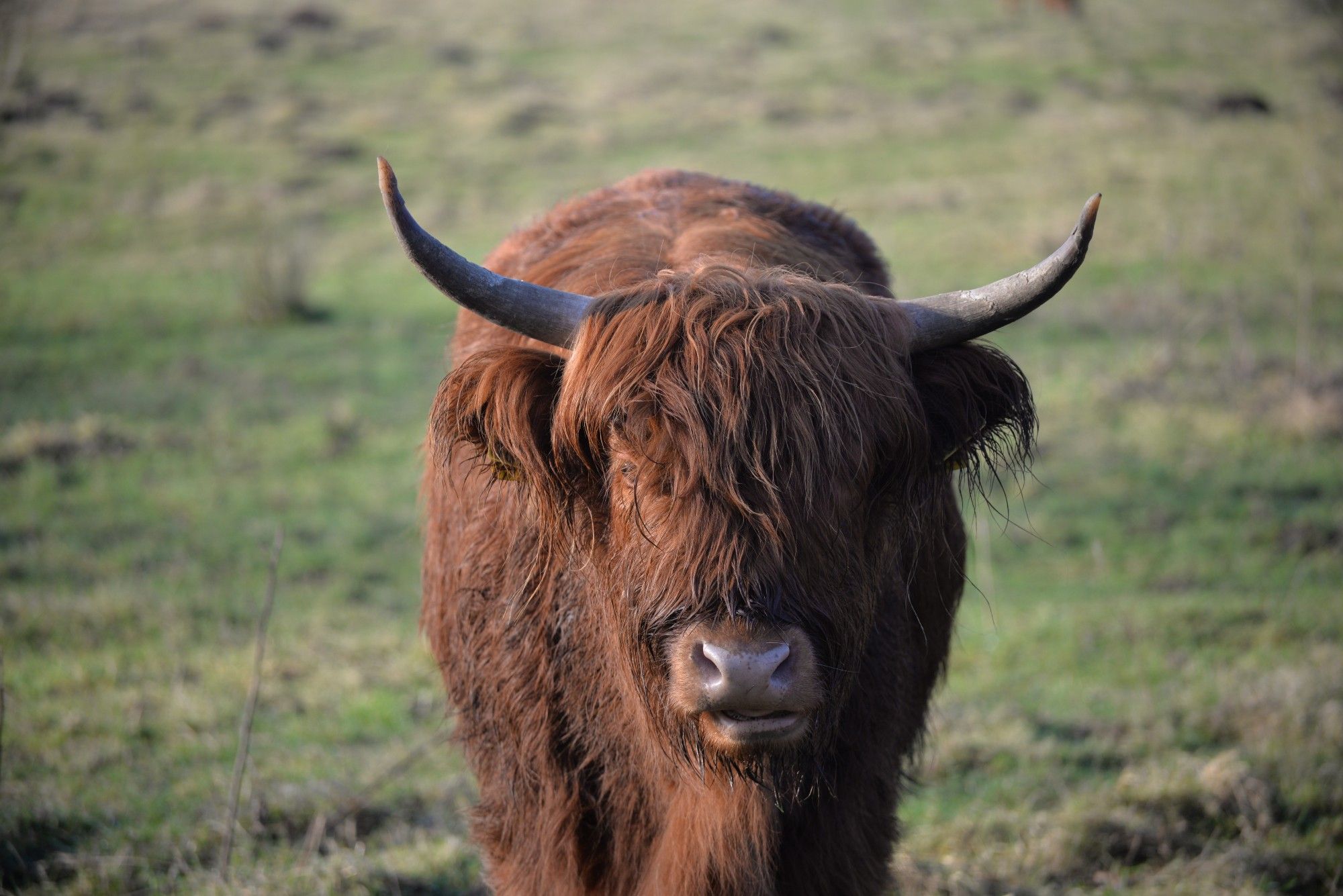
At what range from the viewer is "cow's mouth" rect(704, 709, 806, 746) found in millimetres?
2252

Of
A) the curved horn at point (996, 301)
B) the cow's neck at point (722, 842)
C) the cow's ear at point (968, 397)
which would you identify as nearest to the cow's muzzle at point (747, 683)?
the cow's neck at point (722, 842)

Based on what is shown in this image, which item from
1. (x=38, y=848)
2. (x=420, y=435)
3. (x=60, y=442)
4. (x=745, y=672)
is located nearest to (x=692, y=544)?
(x=745, y=672)

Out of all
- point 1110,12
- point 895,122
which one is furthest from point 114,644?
point 1110,12

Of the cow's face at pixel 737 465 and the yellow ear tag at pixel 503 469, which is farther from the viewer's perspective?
the yellow ear tag at pixel 503 469

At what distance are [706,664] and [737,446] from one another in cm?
48

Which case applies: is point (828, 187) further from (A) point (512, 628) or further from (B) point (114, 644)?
(A) point (512, 628)

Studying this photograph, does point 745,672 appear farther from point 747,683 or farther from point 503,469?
point 503,469

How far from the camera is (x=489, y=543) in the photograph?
3.12 m

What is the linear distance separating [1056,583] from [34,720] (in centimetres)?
578

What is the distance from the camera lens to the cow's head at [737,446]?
230cm

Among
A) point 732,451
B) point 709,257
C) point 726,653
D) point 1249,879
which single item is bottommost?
point 1249,879

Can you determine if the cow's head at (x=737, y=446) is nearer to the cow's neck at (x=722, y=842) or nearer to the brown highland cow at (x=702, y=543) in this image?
the brown highland cow at (x=702, y=543)

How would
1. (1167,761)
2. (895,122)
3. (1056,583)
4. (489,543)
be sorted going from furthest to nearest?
(895,122)
(1056,583)
(1167,761)
(489,543)

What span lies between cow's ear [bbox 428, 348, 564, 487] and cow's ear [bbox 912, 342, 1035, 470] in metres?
0.91
